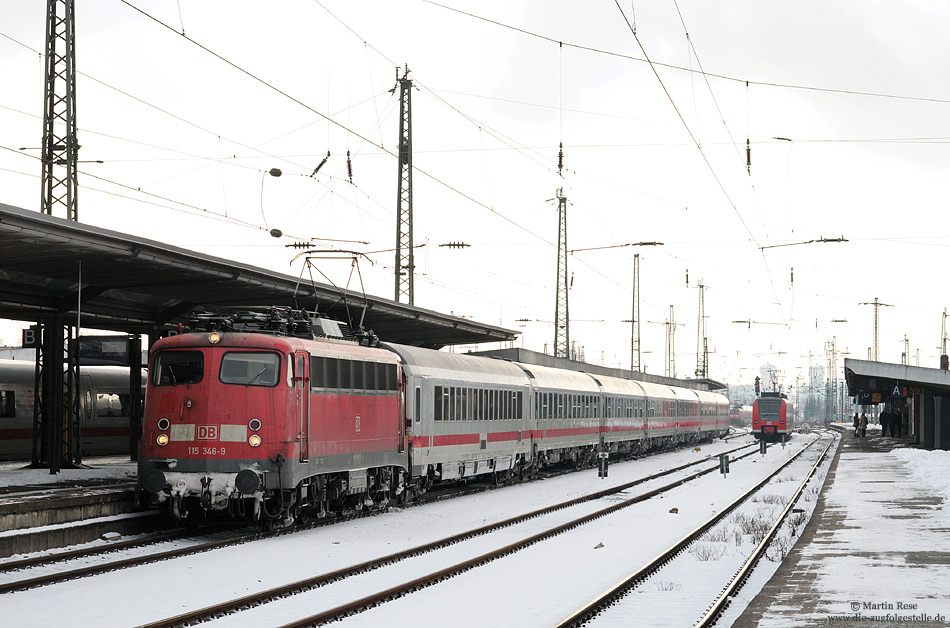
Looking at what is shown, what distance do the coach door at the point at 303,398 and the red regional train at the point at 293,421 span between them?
17 millimetres

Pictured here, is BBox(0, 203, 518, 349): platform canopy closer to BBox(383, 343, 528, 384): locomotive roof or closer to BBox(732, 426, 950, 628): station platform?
BBox(383, 343, 528, 384): locomotive roof

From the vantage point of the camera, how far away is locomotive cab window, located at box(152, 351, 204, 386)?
57.7 ft

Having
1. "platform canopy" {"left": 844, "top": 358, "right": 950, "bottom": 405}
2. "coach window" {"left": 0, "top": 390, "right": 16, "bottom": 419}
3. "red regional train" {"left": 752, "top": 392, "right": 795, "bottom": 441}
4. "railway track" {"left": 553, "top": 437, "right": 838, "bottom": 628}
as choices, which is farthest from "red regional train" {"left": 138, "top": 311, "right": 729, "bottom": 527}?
"red regional train" {"left": 752, "top": 392, "right": 795, "bottom": 441}

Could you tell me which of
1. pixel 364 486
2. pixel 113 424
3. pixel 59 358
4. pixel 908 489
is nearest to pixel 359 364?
pixel 364 486

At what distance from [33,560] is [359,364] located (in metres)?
7.43

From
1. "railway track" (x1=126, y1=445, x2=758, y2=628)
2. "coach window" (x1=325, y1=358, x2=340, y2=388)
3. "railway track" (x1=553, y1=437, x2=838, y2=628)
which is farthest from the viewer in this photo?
"coach window" (x1=325, y1=358, x2=340, y2=388)

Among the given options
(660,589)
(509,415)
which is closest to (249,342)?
(660,589)

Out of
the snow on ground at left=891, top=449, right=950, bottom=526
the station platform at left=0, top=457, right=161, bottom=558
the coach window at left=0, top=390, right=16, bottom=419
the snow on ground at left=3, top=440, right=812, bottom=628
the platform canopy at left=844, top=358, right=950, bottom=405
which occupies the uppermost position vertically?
the platform canopy at left=844, top=358, right=950, bottom=405

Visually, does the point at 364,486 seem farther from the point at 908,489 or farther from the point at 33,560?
the point at 908,489

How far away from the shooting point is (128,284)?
23.2 meters

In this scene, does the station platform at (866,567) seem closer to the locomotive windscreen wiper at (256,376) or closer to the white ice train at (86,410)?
the locomotive windscreen wiper at (256,376)

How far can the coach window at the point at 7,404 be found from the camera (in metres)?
32.4

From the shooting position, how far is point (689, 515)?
22.7 meters

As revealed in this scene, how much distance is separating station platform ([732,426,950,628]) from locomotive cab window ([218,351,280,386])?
8312 millimetres
